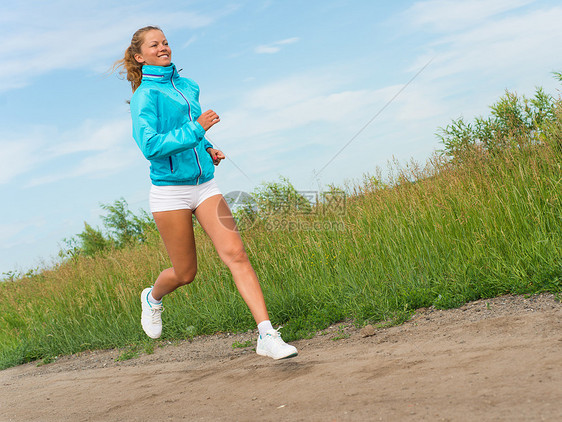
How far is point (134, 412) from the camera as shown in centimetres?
382

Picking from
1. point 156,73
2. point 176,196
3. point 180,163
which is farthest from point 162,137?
point 156,73

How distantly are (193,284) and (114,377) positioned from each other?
7.03ft

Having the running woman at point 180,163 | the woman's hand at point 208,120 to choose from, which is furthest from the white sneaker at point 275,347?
the woman's hand at point 208,120

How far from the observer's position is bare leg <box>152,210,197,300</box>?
14.4ft

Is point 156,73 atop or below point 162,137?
atop

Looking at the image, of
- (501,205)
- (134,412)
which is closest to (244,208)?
(501,205)

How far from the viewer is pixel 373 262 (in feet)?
19.3

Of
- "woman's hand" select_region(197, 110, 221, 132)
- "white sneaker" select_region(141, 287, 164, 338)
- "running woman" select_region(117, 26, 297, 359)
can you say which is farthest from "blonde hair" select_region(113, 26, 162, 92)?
"white sneaker" select_region(141, 287, 164, 338)

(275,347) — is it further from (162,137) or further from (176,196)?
(162,137)

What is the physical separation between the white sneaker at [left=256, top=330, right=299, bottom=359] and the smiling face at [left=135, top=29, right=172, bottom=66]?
2378 mm

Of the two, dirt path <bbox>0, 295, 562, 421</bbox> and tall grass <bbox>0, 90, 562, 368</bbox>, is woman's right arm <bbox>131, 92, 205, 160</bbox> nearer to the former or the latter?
dirt path <bbox>0, 295, 562, 421</bbox>

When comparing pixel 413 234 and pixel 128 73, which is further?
pixel 413 234

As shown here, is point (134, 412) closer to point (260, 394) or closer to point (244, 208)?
point (260, 394)

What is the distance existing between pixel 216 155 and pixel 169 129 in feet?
1.44
